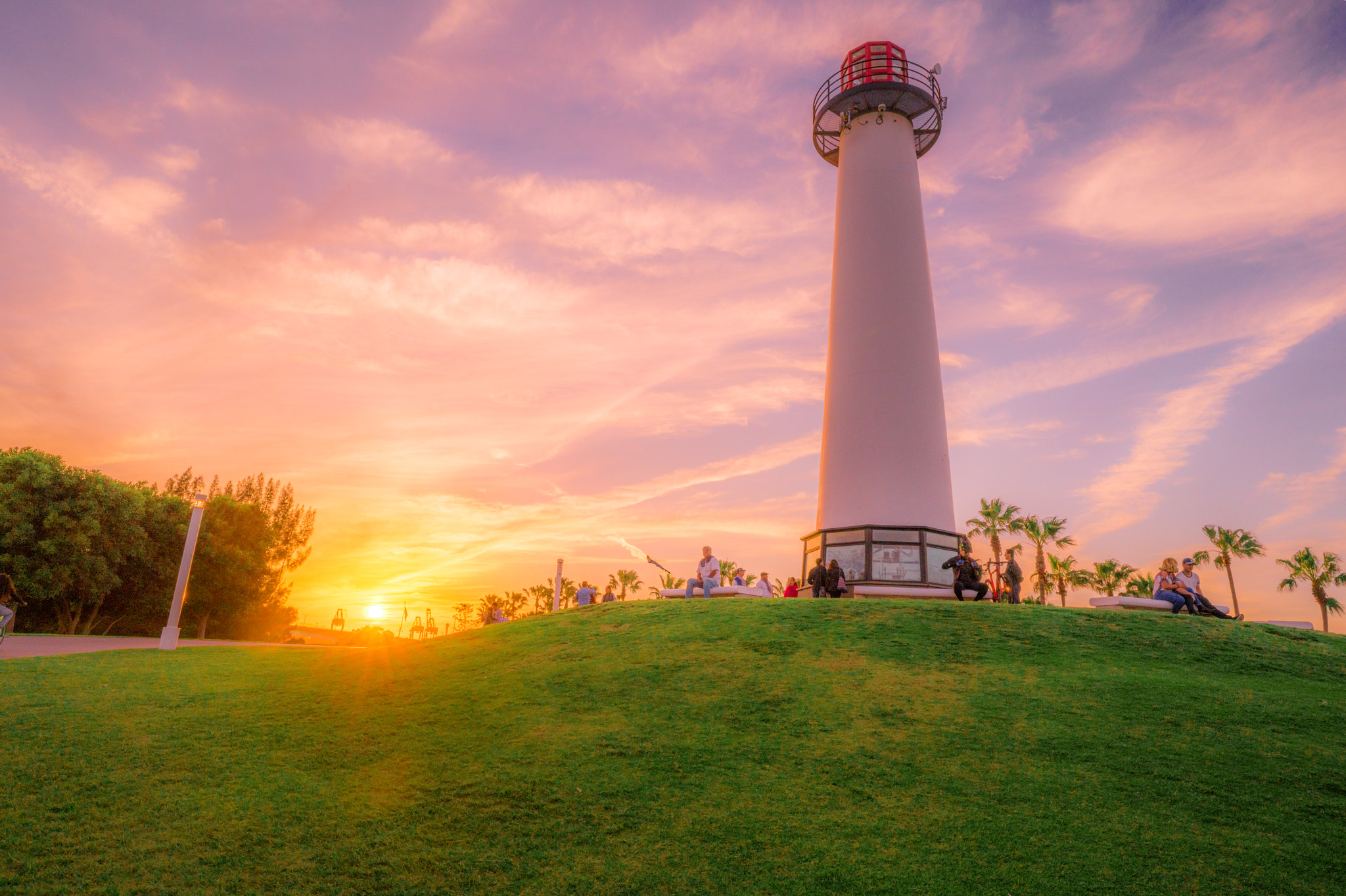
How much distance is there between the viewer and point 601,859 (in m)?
6.12

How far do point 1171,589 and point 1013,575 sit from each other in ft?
11.3

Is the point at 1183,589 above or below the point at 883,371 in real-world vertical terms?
below

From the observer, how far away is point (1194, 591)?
16266 millimetres

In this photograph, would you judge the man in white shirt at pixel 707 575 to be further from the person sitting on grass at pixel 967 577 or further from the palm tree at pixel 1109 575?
the palm tree at pixel 1109 575

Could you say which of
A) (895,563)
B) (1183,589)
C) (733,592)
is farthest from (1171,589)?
(733,592)

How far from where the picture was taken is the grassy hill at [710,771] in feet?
19.5

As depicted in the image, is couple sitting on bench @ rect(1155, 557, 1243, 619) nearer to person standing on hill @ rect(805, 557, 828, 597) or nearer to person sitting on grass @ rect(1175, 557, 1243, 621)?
person sitting on grass @ rect(1175, 557, 1243, 621)

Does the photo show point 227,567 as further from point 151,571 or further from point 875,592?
point 875,592

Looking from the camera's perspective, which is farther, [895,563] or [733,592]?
[895,563]

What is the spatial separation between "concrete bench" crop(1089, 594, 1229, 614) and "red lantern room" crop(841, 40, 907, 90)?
21174 mm

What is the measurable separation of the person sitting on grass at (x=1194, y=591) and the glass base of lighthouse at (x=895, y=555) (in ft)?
20.2

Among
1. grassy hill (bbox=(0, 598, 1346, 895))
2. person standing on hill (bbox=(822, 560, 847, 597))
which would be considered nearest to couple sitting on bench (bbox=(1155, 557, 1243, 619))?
Result: grassy hill (bbox=(0, 598, 1346, 895))

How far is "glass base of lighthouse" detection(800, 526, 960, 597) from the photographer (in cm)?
2192

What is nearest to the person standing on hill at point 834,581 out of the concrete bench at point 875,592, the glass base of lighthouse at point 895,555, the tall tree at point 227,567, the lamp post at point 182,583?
the concrete bench at point 875,592
